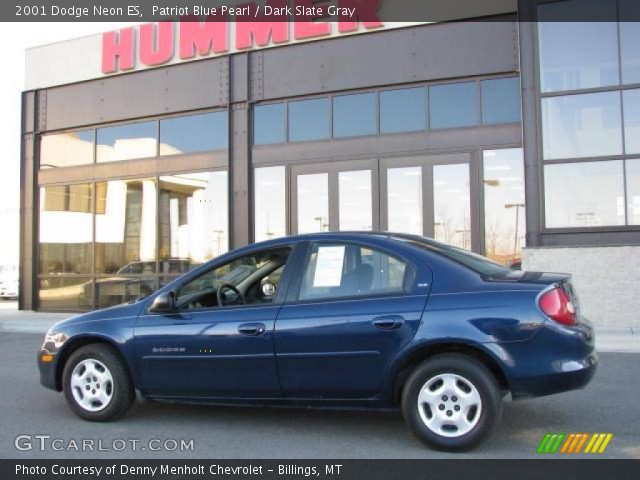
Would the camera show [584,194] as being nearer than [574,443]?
No

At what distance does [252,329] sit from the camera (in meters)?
4.79

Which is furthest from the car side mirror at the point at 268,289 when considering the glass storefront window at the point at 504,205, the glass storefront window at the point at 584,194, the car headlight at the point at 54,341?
the glass storefront window at the point at 584,194

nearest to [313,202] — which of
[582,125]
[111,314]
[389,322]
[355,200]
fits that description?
[355,200]

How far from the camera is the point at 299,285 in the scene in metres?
4.86

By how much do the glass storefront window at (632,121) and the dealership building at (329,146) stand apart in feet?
0.08

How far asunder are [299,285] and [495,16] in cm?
883

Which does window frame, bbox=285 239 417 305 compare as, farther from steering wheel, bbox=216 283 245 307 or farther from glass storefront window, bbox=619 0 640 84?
glass storefront window, bbox=619 0 640 84

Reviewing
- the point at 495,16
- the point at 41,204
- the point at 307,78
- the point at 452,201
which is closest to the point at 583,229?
the point at 452,201

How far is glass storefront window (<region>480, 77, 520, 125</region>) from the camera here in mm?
11531

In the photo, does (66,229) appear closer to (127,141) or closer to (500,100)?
(127,141)

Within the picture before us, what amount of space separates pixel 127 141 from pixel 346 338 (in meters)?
11.5

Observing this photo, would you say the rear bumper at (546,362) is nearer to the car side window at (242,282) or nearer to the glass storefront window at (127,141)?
the car side window at (242,282)

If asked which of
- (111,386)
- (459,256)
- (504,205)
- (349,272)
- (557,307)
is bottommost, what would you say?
(111,386)

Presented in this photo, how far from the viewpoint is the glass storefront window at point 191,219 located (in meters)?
13.5
